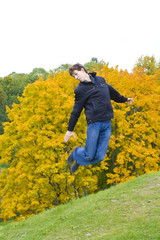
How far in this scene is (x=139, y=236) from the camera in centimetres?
846

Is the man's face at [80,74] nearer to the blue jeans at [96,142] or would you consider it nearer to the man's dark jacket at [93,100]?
the man's dark jacket at [93,100]

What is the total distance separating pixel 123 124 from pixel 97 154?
56.3 ft

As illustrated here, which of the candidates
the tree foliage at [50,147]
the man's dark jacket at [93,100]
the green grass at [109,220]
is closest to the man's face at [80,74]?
the man's dark jacket at [93,100]

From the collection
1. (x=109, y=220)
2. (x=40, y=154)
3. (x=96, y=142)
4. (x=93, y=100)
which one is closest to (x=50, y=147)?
(x=40, y=154)

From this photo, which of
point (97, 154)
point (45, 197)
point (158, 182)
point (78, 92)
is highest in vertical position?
point (78, 92)

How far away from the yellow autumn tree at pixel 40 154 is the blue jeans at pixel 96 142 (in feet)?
45.6

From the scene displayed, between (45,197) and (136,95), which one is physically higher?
(136,95)

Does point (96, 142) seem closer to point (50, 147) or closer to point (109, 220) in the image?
point (109, 220)

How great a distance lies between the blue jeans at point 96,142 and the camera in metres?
5.51

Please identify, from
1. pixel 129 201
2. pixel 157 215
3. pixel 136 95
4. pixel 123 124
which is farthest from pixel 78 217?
pixel 136 95

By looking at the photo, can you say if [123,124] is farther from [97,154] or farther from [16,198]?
[97,154]

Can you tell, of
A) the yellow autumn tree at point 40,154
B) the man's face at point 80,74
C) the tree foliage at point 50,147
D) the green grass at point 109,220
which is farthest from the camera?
the tree foliage at point 50,147

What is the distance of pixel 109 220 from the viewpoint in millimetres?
10797

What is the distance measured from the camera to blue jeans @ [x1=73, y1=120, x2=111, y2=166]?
217 inches
